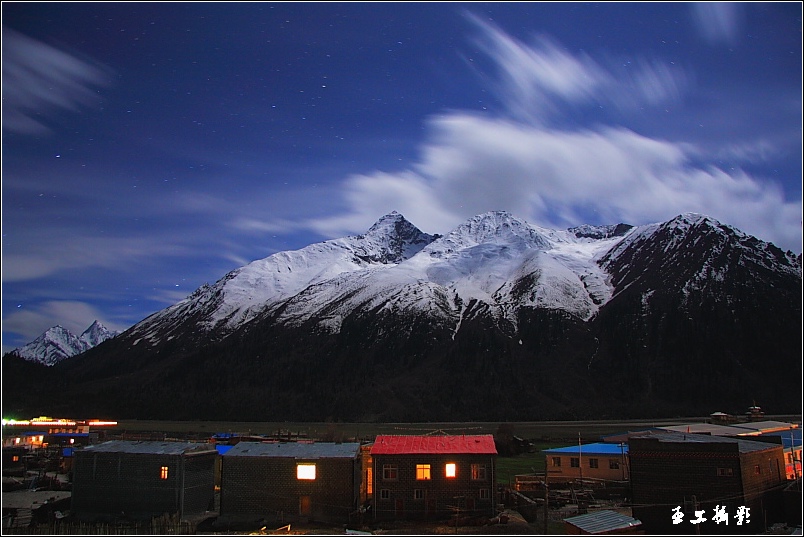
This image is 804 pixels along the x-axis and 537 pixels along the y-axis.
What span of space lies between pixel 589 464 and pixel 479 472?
13541 mm

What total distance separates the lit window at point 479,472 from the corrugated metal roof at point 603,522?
26.8ft

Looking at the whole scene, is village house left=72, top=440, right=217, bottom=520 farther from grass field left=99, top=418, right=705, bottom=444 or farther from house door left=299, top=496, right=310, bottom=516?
grass field left=99, top=418, right=705, bottom=444

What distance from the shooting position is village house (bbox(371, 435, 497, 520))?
1350 inches

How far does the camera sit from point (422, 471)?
34906 millimetres

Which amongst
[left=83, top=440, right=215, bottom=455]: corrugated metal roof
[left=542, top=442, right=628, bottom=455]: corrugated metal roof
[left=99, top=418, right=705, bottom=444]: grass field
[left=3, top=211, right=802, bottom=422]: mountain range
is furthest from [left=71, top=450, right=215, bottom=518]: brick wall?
[left=3, top=211, right=802, bottom=422]: mountain range

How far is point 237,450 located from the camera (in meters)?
36.2

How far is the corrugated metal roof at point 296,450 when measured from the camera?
1384 inches

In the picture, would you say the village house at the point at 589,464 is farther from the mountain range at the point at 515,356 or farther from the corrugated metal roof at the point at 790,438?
the mountain range at the point at 515,356

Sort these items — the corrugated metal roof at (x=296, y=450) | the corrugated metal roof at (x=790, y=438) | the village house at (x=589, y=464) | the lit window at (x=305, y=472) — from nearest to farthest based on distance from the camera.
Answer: the lit window at (x=305, y=472), the corrugated metal roof at (x=296, y=450), the village house at (x=589, y=464), the corrugated metal roof at (x=790, y=438)

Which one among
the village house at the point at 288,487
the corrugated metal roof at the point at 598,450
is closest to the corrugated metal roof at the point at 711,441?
the corrugated metal roof at the point at 598,450

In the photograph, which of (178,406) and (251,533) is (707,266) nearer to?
(178,406)

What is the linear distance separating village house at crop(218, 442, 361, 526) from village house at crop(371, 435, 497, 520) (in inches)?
65.2

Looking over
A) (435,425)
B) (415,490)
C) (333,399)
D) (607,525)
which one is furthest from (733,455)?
(333,399)

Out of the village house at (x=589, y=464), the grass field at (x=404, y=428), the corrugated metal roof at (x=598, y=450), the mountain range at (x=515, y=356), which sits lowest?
the village house at (x=589, y=464)
